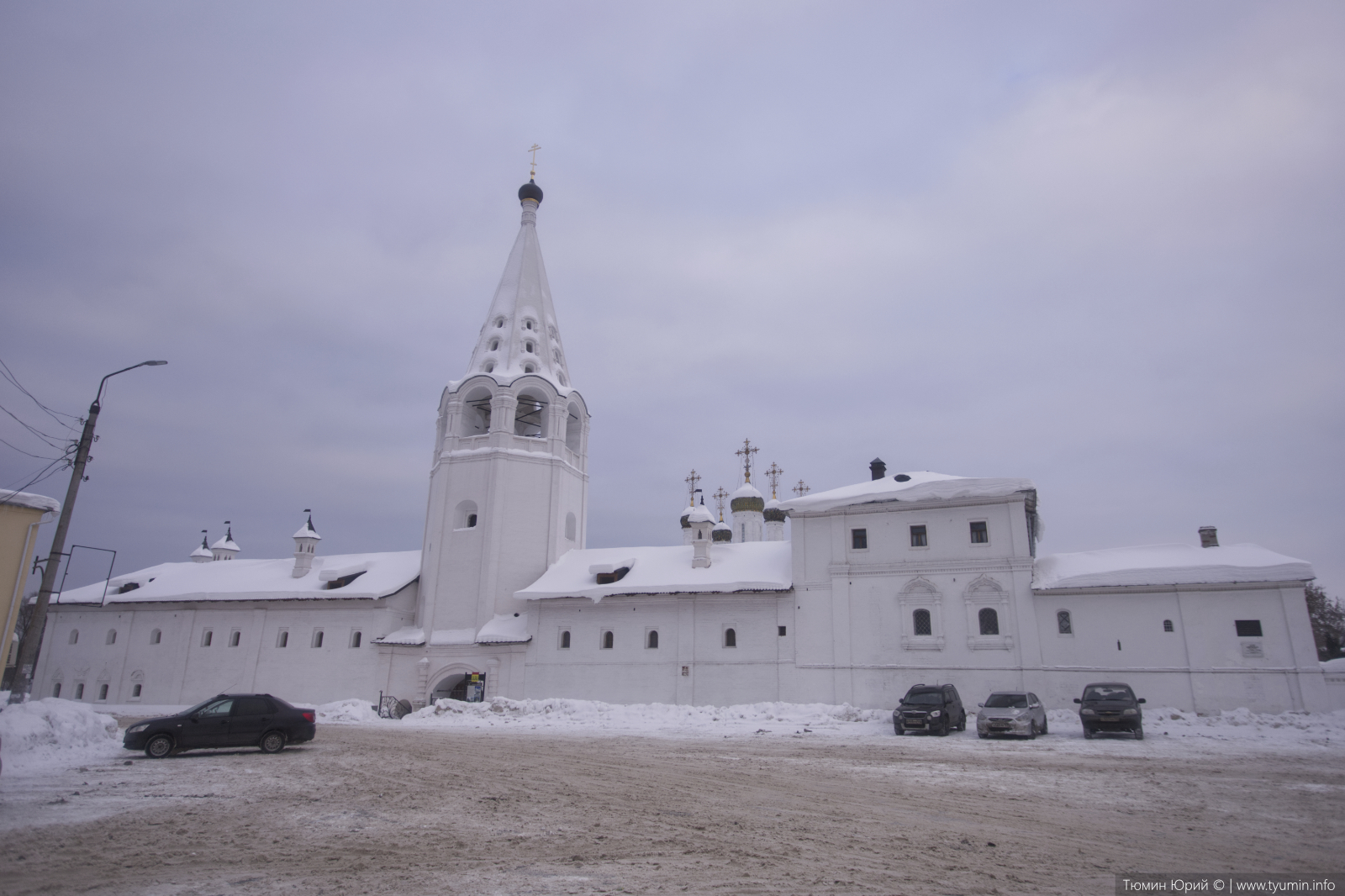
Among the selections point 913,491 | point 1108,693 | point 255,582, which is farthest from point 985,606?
point 255,582

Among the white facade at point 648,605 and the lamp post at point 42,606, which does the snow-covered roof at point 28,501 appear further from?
the white facade at point 648,605

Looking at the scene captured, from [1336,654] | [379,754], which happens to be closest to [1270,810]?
[379,754]

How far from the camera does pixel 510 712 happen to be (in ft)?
89.8

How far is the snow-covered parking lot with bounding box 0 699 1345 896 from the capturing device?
21.8ft

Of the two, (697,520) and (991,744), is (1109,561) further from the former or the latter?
(697,520)

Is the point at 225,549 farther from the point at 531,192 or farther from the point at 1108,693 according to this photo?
the point at 1108,693

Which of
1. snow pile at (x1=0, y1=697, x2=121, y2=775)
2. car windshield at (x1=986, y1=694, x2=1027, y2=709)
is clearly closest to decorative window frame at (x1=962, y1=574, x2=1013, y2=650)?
car windshield at (x1=986, y1=694, x2=1027, y2=709)

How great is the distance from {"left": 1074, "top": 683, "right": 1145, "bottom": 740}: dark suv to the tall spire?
24.8 meters

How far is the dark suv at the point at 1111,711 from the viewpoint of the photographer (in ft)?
61.5

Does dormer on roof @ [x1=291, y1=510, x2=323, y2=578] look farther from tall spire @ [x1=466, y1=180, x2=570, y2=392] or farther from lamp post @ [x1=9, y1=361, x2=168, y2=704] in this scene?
lamp post @ [x1=9, y1=361, x2=168, y2=704]

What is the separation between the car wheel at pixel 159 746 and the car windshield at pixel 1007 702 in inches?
727

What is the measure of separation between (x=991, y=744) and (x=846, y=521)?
12.6 meters

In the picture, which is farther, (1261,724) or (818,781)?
(1261,724)

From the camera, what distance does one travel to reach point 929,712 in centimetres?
2023
